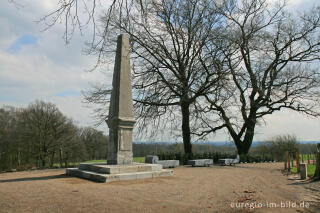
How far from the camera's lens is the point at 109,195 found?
6035 millimetres

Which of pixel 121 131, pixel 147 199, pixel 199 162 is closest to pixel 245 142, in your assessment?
pixel 199 162

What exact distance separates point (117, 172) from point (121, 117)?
228 cm

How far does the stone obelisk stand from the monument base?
31.0 inches

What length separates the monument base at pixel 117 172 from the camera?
8164 mm

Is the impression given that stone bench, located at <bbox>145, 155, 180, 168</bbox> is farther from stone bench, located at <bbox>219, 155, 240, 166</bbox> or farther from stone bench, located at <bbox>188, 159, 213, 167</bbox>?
stone bench, located at <bbox>219, 155, 240, 166</bbox>

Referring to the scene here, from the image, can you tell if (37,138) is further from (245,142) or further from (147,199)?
(147,199)

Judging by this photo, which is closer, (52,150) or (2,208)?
(2,208)

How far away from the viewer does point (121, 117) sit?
9.88m

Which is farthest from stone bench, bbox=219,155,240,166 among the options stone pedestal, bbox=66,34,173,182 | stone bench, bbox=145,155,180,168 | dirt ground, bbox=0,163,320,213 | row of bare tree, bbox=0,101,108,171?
row of bare tree, bbox=0,101,108,171

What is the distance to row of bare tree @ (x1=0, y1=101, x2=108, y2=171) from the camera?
21844 mm

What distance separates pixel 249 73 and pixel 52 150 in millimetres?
19742

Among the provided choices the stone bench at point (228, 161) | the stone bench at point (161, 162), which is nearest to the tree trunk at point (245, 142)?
the stone bench at point (228, 161)

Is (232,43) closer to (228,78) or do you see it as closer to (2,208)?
(228,78)

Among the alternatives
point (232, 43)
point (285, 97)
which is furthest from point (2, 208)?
point (285, 97)
